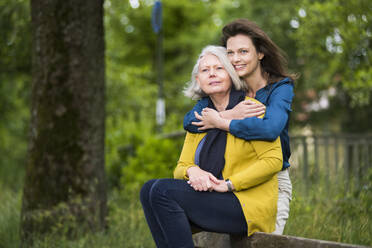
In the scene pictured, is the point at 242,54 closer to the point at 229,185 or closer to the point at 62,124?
the point at 229,185

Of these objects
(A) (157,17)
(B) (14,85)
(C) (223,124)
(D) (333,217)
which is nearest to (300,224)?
(D) (333,217)

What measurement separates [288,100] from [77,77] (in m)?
2.68

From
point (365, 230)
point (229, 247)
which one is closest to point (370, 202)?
point (365, 230)

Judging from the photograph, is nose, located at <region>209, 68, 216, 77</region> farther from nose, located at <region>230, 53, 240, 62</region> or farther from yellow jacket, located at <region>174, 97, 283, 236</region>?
yellow jacket, located at <region>174, 97, 283, 236</region>

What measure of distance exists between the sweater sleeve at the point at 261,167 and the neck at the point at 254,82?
1.84ft

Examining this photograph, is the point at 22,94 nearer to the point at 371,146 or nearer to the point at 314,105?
the point at 371,146

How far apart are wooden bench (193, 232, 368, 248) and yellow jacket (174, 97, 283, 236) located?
0.24ft

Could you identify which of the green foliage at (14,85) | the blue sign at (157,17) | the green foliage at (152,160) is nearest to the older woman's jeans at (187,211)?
the green foliage at (14,85)

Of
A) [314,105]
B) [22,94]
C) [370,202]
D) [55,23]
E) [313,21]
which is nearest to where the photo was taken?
[370,202]

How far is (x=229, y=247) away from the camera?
3.12 meters

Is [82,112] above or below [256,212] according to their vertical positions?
above

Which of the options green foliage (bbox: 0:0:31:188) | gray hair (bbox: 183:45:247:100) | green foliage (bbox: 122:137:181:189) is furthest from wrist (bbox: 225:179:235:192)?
green foliage (bbox: 122:137:181:189)

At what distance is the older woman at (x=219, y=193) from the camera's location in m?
2.75

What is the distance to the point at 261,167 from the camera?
2727 millimetres
